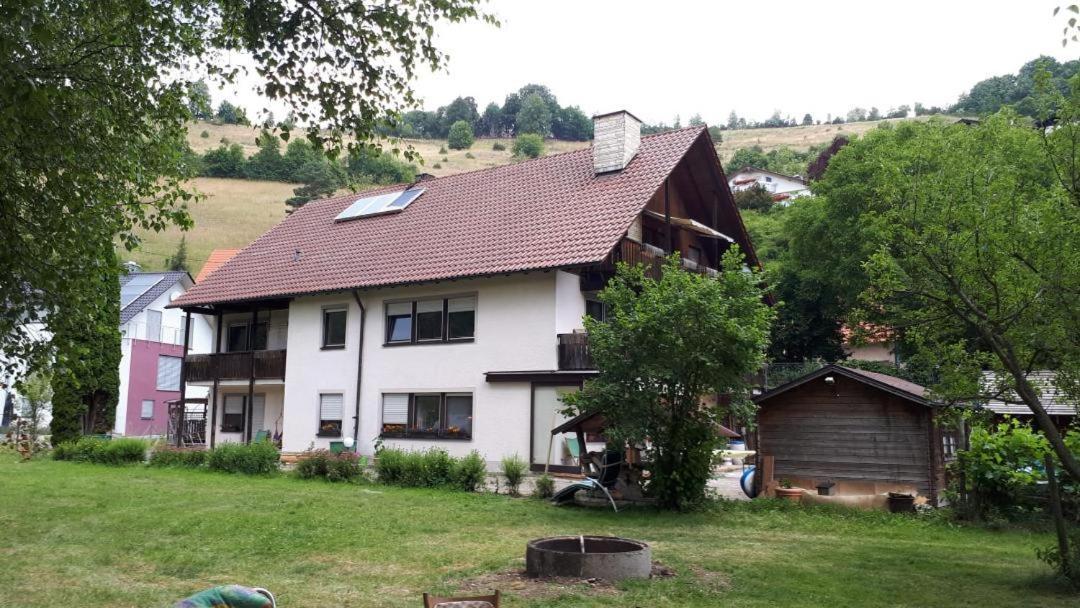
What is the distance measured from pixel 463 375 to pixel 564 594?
16.4 metres

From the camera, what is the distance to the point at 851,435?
17.2 metres

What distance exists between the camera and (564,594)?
8.45 m

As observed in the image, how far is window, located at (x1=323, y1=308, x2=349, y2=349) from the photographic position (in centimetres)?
2786

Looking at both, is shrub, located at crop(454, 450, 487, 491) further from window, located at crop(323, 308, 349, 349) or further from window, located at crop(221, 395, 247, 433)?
window, located at crop(221, 395, 247, 433)

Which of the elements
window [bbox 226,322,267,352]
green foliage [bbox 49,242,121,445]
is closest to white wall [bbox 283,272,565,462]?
window [bbox 226,322,267,352]

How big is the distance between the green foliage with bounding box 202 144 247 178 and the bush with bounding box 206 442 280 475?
91.4 m

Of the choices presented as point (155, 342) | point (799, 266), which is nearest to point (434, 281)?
point (799, 266)

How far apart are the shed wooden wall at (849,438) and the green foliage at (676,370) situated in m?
2.96

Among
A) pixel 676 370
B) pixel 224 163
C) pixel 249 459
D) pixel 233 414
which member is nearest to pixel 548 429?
pixel 249 459

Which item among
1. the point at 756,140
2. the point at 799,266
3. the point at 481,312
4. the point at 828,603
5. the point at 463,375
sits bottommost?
the point at 828,603

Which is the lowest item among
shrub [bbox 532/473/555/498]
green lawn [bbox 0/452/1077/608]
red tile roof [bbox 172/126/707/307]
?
green lawn [bbox 0/452/1077/608]

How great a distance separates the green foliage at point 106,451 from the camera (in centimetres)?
2462

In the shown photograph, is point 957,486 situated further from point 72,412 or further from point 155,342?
point 155,342

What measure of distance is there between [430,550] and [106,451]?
57.1 ft
